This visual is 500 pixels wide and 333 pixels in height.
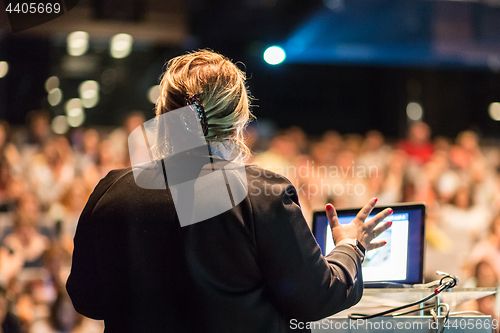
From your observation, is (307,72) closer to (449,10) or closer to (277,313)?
(449,10)

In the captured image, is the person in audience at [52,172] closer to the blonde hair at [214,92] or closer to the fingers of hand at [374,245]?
the blonde hair at [214,92]

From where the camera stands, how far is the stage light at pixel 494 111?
7.25 meters

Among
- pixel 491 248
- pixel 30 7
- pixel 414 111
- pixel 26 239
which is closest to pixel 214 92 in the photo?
pixel 30 7

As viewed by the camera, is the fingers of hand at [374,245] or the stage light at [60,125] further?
the stage light at [60,125]

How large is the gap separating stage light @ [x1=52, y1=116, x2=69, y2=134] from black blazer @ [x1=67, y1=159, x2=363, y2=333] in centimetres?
464

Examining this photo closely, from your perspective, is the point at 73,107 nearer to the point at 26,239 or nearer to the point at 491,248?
the point at 26,239

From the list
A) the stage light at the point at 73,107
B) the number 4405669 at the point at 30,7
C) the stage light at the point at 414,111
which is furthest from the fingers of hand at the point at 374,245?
the stage light at the point at 414,111

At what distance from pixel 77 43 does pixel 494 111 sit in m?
6.36

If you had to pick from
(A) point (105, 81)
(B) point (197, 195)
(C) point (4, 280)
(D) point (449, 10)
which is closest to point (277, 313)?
(B) point (197, 195)

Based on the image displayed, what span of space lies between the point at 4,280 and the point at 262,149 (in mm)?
3106

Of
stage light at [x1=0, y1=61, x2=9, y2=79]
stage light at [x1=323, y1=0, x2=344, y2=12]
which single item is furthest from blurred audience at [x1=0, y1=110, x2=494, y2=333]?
stage light at [x1=323, y1=0, x2=344, y2=12]

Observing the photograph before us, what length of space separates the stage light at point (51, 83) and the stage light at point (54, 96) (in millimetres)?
33

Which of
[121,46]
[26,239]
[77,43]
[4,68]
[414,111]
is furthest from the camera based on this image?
[414,111]

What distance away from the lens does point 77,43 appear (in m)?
5.84
